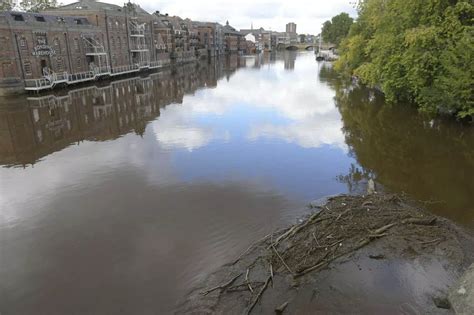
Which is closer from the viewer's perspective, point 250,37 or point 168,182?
point 168,182

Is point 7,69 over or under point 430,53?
→ under

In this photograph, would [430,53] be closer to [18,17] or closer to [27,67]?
[27,67]

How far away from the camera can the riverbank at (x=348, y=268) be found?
9.12 m

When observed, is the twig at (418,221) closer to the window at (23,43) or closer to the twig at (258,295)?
the twig at (258,295)

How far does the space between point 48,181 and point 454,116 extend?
28.3 m

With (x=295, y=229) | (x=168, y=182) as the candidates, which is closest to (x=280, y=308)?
(x=295, y=229)

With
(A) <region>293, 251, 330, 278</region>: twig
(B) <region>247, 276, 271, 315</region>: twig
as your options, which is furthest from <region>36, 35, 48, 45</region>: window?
(A) <region>293, 251, 330, 278</region>: twig

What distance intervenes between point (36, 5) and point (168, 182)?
8021 centimetres

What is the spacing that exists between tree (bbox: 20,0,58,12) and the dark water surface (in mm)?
52274

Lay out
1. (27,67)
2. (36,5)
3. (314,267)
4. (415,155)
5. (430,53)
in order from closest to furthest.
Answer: (314,267)
(415,155)
(430,53)
(27,67)
(36,5)

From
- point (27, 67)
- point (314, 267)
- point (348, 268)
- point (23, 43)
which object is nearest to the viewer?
point (314, 267)

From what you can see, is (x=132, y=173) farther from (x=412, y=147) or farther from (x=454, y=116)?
(x=454, y=116)

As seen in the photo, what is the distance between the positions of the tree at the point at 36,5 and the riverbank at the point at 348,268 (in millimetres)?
83972

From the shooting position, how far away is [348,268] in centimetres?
1038
